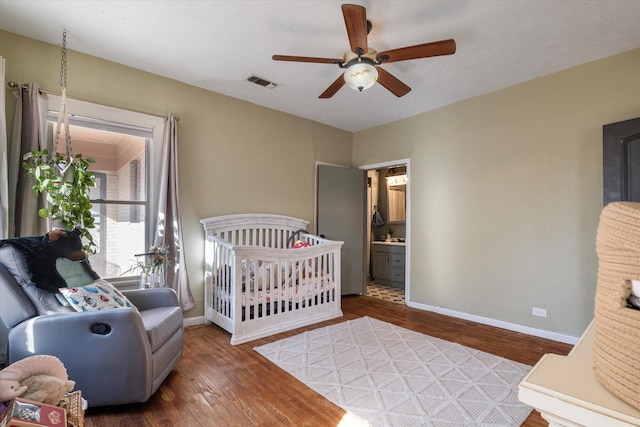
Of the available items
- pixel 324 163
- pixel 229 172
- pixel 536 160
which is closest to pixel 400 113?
pixel 324 163

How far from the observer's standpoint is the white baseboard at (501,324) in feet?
9.91

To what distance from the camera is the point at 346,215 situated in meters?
4.89

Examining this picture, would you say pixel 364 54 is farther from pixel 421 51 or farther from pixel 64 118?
pixel 64 118

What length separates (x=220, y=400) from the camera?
2.01m

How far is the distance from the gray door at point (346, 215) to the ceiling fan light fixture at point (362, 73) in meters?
2.38

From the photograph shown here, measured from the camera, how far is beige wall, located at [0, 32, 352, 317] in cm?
271

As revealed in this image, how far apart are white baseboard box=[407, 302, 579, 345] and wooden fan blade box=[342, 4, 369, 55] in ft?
10.3

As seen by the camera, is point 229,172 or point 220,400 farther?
point 229,172

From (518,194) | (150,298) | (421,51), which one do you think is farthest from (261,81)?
(518,194)

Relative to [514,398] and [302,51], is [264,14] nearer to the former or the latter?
[302,51]

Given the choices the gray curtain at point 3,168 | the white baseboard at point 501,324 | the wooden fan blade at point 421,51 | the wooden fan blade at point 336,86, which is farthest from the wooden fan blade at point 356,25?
the white baseboard at point 501,324

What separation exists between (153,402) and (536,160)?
393 cm

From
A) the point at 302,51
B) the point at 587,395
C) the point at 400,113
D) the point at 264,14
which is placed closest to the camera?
the point at 587,395

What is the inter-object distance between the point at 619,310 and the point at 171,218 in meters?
3.38
